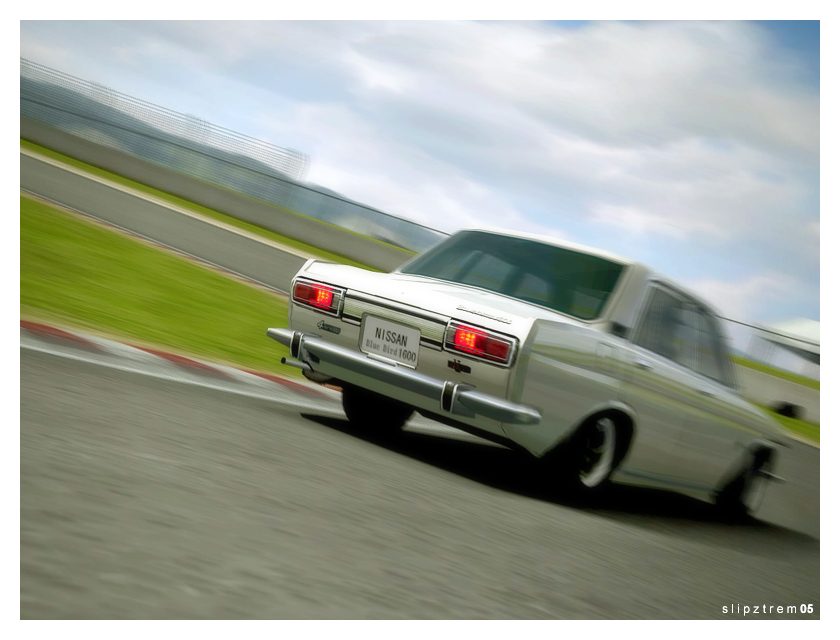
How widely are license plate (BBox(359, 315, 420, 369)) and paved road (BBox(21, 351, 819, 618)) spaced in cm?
60

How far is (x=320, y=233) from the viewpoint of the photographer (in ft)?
77.4

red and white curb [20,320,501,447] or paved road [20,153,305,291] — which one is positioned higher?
paved road [20,153,305,291]

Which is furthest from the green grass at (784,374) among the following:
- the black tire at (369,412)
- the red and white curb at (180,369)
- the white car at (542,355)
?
the black tire at (369,412)

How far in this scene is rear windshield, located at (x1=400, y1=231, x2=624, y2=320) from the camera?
5.73 m

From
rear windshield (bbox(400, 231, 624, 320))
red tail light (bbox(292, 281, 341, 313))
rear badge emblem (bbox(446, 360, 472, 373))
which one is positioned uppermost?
rear windshield (bbox(400, 231, 624, 320))

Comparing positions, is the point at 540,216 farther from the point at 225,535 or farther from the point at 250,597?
the point at 250,597

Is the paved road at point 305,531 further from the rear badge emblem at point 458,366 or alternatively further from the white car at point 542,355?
the rear badge emblem at point 458,366

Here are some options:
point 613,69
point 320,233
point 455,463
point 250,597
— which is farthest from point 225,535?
point 320,233

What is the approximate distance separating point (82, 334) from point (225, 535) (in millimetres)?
4767

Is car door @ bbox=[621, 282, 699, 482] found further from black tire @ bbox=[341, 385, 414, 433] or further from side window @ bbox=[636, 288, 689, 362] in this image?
black tire @ bbox=[341, 385, 414, 433]

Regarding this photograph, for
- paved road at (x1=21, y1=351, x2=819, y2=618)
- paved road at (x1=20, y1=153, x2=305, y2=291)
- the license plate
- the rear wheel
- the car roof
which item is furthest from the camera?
paved road at (x1=20, y1=153, x2=305, y2=291)

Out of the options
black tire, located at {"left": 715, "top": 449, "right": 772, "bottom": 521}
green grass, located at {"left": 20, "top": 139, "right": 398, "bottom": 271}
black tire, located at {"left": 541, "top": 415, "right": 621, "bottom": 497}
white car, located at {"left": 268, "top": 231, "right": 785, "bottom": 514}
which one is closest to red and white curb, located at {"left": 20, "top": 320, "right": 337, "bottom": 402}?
white car, located at {"left": 268, "top": 231, "right": 785, "bottom": 514}

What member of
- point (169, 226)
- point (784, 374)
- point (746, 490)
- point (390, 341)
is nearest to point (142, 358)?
point (390, 341)

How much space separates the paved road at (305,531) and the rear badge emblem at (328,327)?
2.09 feet
